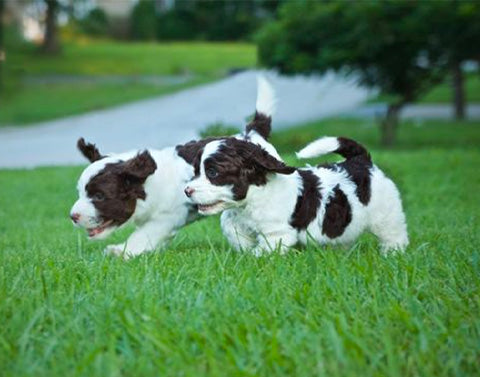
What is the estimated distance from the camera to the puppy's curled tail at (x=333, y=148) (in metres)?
5.41

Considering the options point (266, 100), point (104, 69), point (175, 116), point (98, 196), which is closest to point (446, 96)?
point (175, 116)

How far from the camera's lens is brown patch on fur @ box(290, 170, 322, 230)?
16.9 feet

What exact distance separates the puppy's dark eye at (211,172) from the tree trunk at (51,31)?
3326cm

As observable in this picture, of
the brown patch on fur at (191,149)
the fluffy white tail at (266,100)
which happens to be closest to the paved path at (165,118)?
the brown patch on fur at (191,149)

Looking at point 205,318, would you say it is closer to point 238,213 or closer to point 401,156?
point 238,213

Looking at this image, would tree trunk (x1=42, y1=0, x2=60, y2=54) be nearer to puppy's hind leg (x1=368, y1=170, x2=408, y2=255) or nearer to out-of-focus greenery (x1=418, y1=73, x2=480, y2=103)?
out-of-focus greenery (x1=418, y1=73, x2=480, y2=103)

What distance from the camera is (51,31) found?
39.1 metres

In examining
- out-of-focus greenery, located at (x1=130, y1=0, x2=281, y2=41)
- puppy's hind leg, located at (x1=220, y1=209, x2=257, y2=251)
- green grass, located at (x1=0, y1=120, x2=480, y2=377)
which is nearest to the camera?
green grass, located at (x1=0, y1=120, x2=480, y2=377)

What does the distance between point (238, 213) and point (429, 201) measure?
4.03 m

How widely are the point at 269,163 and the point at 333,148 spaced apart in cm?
74

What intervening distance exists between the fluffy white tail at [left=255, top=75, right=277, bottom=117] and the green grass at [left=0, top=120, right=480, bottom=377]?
42.8 inches

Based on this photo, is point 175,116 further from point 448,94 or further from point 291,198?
point 291,198

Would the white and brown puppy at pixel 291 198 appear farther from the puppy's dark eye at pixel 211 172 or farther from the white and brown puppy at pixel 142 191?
the white and brown puppy at pixel 142 191

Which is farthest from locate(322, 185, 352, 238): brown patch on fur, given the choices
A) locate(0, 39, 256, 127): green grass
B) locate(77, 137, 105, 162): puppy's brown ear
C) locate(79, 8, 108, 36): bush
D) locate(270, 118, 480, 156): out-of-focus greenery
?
locate(79, 8, 108, 36): bush
